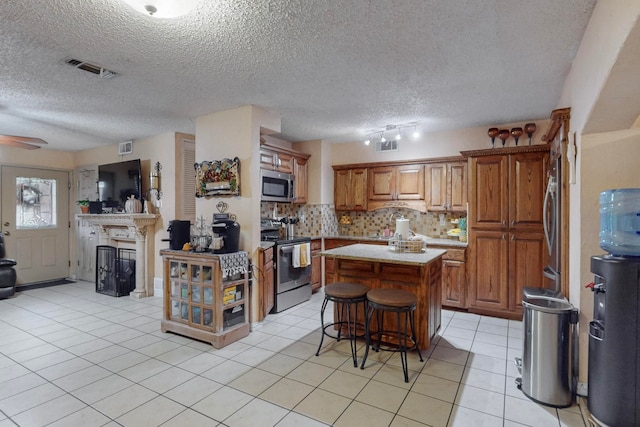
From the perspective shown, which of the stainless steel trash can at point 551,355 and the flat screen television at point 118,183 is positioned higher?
the flat screen television at point 118,183

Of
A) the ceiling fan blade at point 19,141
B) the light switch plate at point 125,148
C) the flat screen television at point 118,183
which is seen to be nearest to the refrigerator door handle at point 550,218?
the ceiling fan blade at point 19,141

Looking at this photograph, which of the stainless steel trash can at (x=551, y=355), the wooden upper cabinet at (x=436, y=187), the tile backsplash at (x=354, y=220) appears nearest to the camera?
the stainless steel trash can at (x=551, y=355)

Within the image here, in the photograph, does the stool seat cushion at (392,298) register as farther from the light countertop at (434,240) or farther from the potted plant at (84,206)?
the potted plant at (84,206)

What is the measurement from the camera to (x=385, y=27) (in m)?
2.07

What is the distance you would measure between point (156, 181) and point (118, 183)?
0.86 m

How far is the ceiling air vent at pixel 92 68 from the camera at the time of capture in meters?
2.54

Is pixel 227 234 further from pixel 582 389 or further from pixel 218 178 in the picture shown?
pixel 582 389

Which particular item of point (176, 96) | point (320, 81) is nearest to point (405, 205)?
point (320, 81)

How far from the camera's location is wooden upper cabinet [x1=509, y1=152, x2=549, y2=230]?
3803 mm

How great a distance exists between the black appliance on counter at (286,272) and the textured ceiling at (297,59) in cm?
160

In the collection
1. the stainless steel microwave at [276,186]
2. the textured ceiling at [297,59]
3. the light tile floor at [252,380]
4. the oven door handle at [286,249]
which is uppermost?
the textured ceiling at [297,59]

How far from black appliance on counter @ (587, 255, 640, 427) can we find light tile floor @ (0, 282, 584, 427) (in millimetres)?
272

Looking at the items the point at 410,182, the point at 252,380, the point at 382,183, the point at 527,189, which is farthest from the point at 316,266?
the point at 527,189

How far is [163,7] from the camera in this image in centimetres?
172
